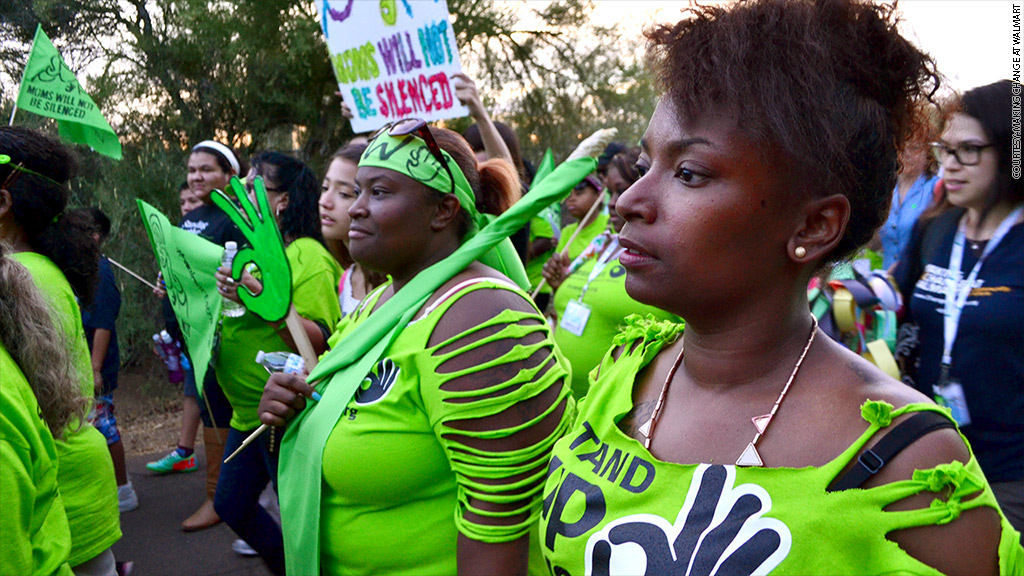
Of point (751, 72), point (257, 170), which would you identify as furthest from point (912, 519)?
point (257, 170)

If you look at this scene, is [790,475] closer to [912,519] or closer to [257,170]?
[912,519]

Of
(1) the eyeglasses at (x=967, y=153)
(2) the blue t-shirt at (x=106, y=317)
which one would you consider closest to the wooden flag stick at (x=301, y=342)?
(1) the eyeglasses at (x=967, y=153)

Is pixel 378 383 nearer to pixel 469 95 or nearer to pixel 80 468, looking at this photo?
pixel 80 468

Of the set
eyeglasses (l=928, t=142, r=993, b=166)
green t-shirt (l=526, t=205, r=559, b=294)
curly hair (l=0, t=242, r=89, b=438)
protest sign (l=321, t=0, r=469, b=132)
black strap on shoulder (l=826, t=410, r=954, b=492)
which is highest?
protest sign (l=321, t=0, r=469, b=132)

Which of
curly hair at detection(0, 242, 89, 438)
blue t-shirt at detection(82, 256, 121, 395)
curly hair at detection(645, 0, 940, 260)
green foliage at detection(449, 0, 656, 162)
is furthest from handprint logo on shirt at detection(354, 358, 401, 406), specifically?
green foliage at detection(449, 0, 656, 162)

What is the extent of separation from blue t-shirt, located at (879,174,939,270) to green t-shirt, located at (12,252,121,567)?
303cm

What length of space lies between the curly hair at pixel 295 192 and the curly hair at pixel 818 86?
3.38 meters

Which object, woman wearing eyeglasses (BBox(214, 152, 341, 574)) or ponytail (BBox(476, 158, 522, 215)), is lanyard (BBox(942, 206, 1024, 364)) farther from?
woman wearing eyeglasses (BBox(214, 152, 341, 574))

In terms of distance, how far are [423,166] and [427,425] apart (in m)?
0.78

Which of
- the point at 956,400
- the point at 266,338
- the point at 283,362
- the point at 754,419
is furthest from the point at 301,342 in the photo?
the point at 956,400

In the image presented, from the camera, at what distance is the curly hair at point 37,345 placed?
6.59 feet

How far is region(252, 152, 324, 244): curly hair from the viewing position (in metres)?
4.36

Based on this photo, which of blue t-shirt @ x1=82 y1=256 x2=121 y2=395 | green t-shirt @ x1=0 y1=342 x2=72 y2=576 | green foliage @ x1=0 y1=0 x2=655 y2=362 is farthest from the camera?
green foliage @ x1=0 y1=0 x2=655 y2=362

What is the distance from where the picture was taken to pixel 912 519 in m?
1.04
